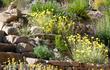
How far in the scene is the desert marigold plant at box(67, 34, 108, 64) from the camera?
995 cm

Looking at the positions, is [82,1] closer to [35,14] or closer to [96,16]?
[96,16]

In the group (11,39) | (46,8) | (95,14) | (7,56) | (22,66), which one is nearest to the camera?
(22,66)

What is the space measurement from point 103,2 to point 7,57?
542 cm

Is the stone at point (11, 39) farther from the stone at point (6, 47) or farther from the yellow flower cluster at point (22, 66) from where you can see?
the yellow flower cluster at point (22, 66)

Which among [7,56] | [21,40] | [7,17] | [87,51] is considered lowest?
[87,51]

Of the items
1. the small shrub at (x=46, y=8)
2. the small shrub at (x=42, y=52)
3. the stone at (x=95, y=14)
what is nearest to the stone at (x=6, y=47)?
the small shrub at (x=42, y=52)

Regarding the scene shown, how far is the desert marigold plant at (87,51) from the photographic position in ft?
32.6

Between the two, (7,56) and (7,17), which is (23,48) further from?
(7,17)

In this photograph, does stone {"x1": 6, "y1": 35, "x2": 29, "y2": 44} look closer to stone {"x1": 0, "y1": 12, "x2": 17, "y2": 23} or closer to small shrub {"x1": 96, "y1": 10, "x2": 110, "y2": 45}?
stone {"x1": 0, "y1": 12, "x2": 17, "y2": 23}

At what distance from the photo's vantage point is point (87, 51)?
9.97 metres

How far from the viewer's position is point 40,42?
10609 millimetres

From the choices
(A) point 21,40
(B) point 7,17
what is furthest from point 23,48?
(B) point 7,17

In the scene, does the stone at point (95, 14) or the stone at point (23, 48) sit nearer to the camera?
the stone at point (23, 48)

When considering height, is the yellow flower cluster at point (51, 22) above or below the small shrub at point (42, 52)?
above
